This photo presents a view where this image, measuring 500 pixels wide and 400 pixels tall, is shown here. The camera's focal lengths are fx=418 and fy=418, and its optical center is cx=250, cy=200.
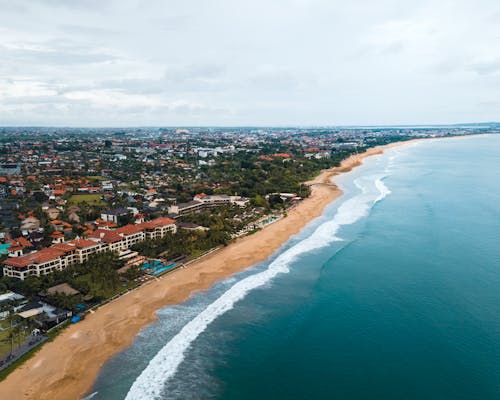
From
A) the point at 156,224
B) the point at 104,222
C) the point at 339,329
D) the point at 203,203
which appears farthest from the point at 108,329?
the point at 203,203

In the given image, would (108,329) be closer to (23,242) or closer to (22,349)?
(22,349)

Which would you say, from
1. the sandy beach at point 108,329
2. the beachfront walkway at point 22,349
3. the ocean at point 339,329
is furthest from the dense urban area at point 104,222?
the ocean at point 339,329

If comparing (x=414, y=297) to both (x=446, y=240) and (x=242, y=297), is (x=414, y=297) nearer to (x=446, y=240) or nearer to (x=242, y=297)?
(x=242, y=297)

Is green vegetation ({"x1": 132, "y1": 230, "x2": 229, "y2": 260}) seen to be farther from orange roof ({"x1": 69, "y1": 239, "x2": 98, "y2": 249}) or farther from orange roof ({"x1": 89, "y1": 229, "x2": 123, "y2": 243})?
orange roof ({"x1": 69, "y1": 239, "x2": 98, "y2": 249})

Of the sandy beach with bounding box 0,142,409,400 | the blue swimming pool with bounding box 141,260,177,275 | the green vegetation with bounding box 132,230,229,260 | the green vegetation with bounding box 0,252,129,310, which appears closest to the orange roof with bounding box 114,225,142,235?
the green vegetation with bounding box 132,230,229,260

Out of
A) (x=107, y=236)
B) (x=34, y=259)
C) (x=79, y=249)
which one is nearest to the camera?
(x=34, y=259)

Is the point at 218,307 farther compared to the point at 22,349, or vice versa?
the point at 218,307
